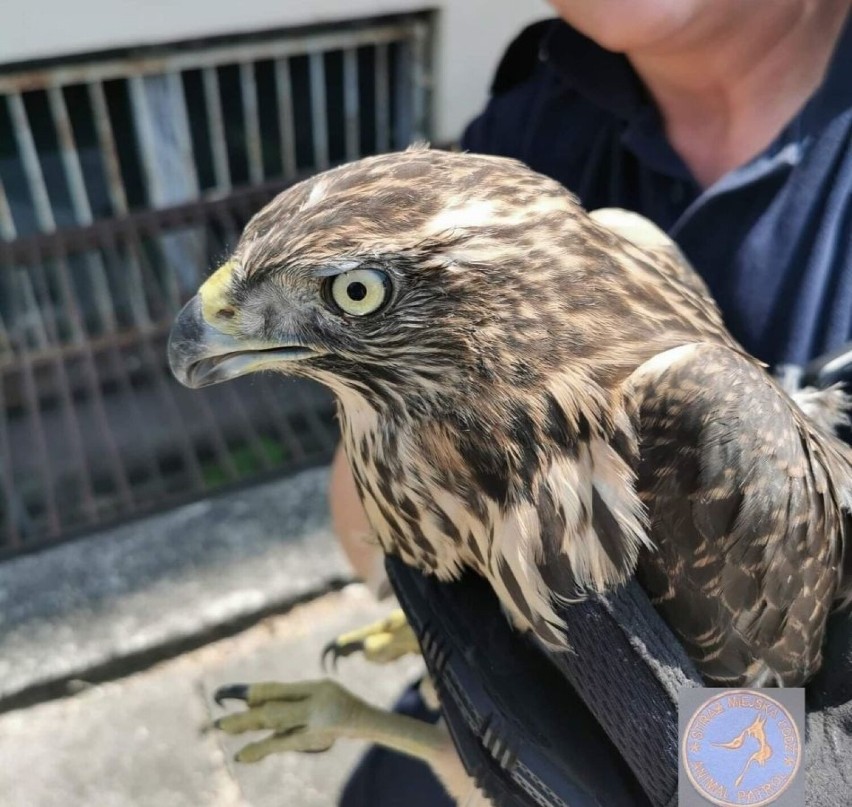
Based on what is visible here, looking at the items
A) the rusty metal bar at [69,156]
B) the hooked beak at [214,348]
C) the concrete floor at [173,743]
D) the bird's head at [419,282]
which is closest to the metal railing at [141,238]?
the rusty metal bar at [69,156]

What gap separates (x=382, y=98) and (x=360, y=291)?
2856 mm

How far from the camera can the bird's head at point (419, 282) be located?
41.3 inches

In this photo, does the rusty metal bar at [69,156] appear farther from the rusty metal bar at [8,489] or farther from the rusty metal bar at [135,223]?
the rusty metal bar at [8,489]

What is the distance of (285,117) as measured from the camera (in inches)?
138

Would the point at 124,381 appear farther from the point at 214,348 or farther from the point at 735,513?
the point at 735,513

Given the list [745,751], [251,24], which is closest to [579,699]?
[745,751]

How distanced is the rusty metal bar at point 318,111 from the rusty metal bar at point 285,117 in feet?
0.31

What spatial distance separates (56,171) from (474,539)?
9.12 ft

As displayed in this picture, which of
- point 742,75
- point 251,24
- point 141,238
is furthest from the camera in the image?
point 141,238

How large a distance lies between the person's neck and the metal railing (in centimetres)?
192

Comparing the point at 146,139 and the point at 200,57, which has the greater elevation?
the point at 200,57

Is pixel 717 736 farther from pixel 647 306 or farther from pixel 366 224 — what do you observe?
pixel 366 224

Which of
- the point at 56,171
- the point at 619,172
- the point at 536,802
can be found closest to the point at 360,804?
the point at 536,802

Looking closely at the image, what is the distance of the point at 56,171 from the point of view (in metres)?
3.30
